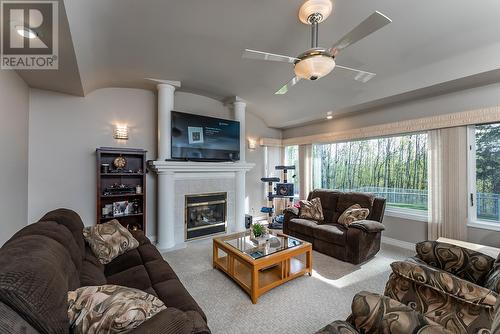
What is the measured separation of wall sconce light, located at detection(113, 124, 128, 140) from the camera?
3.60 metres

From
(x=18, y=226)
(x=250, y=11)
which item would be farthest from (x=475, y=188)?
(x=18, y=226)

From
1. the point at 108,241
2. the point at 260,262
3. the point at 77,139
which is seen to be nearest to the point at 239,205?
the point at 260,262

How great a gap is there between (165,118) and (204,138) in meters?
0.76

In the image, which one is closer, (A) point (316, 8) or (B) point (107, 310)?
(B) point (107, 310)

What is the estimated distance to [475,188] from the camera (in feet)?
10.0

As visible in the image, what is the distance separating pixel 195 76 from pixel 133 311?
11.1ft

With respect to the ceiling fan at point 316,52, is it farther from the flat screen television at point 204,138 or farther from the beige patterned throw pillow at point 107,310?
the flat screen television at point 204,138

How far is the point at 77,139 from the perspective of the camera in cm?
338

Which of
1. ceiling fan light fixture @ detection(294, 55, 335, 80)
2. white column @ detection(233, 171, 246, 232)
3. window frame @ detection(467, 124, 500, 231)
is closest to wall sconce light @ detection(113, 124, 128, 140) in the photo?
white column @ detection(233, 171, 246, 232)

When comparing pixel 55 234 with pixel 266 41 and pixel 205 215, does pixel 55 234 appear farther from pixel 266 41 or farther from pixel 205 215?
pixel 205 215

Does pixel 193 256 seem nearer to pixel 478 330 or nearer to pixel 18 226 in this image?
pixel 18 226

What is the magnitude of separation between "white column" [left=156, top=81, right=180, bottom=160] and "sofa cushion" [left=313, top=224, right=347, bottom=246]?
277cm

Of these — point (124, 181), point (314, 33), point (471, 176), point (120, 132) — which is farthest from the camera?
point (124, 181)

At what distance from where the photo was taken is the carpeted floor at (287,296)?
1.89 metres
